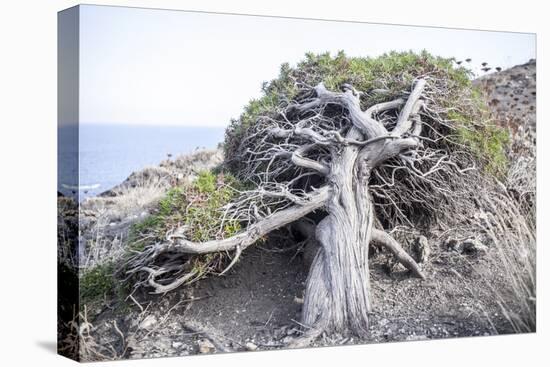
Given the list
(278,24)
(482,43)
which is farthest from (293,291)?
(482,43)

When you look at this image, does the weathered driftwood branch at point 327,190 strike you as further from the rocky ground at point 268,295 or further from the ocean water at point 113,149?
the ocean water at point 113,149

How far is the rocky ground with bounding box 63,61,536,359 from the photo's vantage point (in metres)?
7.55

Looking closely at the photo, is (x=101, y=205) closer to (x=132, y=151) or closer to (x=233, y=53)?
(x=132, y=151)

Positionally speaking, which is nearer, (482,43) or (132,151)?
(132,151)

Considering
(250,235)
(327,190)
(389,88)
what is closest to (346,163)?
(327,190)

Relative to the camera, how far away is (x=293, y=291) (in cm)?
826

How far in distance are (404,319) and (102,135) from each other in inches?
136

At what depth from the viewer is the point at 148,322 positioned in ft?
25.1

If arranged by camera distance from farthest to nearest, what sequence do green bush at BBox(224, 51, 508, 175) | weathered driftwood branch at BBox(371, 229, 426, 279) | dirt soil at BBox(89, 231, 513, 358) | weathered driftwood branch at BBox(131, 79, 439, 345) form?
weathered driftwood branch at BBox(371, 229, 426, 279) < green bush at BBox(224, 51, 508, 175) < weathered driftwood branch at BBox(131, 79, 439, 345) < dirt soil at BBox(89, 231, 513, 358)

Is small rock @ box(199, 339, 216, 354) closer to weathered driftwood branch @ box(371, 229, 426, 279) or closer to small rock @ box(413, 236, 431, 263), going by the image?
weathered driftwood branch @ box(371, 229, 426, 279)

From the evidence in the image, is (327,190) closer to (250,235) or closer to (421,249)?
(250,235)

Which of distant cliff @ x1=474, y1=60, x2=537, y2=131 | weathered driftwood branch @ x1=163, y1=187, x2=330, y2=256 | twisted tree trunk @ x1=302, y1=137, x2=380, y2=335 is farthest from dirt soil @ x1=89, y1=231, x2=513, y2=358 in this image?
distant cliff @ x1=474, y1=60, x2=537, y2=131

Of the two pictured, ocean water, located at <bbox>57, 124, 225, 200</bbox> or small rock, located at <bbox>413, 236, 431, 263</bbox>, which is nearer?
ocean water, located at <bbox>57, 124, 225, 200</bbox>

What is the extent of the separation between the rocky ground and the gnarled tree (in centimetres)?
20
